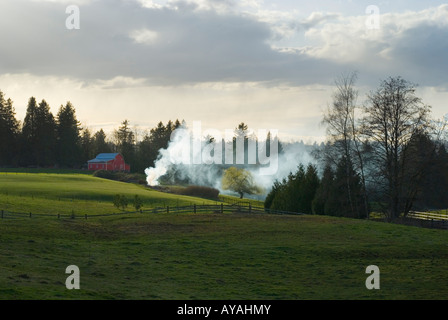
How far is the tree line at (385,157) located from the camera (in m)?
44.7

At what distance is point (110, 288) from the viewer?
18000 mm

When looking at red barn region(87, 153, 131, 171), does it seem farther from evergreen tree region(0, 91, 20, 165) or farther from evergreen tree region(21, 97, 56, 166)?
evergreen tree region(0, 91, 20, 165)

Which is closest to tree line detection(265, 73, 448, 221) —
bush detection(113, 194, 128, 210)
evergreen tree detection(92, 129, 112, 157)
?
bush detection(113, 194, 128, 210)

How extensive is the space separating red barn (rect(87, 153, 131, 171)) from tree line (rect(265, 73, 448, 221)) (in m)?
87.8

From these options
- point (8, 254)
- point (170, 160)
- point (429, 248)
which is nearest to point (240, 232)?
point (429, 248)

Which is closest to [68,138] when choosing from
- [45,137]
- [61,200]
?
[45,137]

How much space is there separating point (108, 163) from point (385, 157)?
95586 millimetres

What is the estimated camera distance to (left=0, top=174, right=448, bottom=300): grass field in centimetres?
1836

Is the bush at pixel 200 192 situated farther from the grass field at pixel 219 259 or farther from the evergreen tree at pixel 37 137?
the grass field at pixel 219 259

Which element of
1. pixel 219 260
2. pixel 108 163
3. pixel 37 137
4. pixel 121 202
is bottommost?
pixel 219 260

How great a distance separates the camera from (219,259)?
2592 cm

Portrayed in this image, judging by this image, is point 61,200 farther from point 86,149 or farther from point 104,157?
point 86,149

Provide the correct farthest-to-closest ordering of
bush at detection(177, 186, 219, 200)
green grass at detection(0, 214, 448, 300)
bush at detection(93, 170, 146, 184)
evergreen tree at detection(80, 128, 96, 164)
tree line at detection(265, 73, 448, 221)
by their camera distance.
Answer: evergreen tree at detection(80, 128, 96, 164) < bush at detection(93, 170, 146, 184) < bush at detection(177, 186, 219, 200) < tree line at detection(265, 73, 448, 221) < green grass at detection(0, 214, 448, 300)

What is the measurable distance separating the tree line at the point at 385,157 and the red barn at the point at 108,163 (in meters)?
87.8
